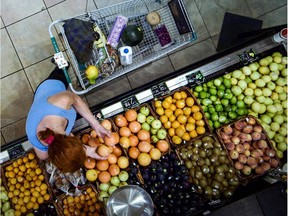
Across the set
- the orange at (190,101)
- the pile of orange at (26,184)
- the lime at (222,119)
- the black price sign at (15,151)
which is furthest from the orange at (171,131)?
the black price sign at (15,151)

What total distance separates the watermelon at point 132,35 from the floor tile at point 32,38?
1525 millimetres

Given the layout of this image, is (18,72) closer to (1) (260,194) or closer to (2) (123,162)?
(2) (123,162)

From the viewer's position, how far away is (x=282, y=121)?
317 centimetres

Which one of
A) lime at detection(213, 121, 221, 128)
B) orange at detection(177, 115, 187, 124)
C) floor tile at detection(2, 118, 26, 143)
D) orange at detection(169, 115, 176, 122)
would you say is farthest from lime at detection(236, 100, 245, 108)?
floor tile at detection(2, 118, 26, 143)

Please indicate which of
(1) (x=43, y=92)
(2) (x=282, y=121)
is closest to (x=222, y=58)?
(2) (x=282, y=121)

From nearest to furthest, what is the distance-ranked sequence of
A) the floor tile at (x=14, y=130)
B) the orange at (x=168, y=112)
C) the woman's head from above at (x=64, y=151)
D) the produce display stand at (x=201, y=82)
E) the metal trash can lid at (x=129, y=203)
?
the woman's head from above at (x=64, y=151)
the metal trash can lid at (x=129, y=203)
the produce display stand at (x=201, y=82)
the orange at (x=168, y=112)
the floor tile at (x=14, y=130)

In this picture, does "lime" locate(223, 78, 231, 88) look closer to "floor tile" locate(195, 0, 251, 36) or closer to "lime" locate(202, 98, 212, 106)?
"lime" locate(202, 98, 212, 106)

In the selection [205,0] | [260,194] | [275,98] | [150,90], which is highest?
[205,0]

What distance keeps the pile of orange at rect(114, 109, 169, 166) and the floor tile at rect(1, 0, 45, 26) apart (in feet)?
7.28

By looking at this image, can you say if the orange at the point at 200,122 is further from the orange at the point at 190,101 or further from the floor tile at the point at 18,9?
the floor tile at the point at 18,9

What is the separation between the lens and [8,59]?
3875 millimetres

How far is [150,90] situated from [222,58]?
93 cm

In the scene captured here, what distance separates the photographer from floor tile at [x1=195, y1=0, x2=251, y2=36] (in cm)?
406

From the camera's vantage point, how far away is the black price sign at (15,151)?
297 cm
